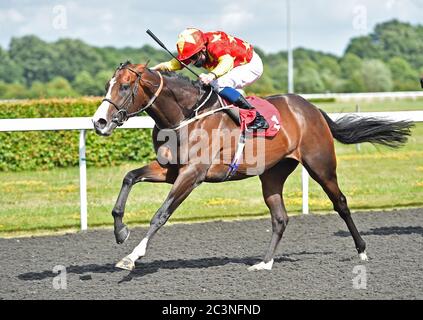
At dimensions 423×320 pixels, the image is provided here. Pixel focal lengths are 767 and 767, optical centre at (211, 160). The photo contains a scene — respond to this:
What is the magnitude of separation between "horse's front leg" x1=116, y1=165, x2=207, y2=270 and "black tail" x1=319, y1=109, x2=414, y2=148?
5.33ft

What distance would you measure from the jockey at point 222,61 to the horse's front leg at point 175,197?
0.66 metres

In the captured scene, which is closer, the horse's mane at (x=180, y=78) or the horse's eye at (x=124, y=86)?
the horse's eye at (x=124, y=86)

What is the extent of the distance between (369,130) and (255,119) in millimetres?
1402

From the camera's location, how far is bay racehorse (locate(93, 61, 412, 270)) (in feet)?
17.8

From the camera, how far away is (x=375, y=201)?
32.5ft

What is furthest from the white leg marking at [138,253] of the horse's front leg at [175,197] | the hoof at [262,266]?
the hoof at [262,266]

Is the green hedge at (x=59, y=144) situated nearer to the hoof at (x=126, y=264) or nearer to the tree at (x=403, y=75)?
the hoof at (x=126, y=264)

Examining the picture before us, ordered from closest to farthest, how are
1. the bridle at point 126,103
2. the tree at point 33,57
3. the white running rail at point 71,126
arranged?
Result: the bridle at point 126,103
the white running rail at point 71,126
the tree at point 33,57

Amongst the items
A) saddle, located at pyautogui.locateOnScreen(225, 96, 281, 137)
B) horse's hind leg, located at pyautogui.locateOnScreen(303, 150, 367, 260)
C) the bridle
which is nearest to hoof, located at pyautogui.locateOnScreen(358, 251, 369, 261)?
horse's hind leg, located at pyautogui.locateOnScreen(303, 150, 367, 260)

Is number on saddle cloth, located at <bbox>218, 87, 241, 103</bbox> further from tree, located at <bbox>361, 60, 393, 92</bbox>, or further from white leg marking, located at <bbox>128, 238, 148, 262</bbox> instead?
tree, located at <bbox>361, 60, 393, 92</bbox>

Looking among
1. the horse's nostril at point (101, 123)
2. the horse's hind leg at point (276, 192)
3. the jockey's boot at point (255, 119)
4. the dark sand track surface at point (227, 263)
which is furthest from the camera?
the horse's hind leg at point (276, 192)

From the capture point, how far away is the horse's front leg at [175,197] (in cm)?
529

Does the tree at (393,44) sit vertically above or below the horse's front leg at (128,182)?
above

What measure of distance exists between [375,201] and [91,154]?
15.5 ft
